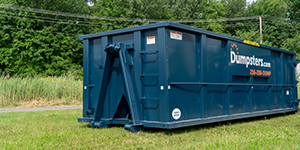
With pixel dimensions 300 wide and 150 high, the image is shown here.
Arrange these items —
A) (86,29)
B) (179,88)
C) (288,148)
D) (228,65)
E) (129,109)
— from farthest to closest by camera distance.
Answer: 1. (86,29)
2. (228,65)
3. (129,109)
4. (179,88)
5. (288,148)

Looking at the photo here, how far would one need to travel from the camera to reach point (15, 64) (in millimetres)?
31812

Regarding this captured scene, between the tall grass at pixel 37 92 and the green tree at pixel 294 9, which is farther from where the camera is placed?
the green tree at pixel 294 9

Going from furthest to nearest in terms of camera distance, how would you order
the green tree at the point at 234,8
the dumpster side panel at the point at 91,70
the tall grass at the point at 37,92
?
the green tree at the point at 234,8 → the tall grass at the point at 37,92 → the dumpster side panel at the point at 91,70

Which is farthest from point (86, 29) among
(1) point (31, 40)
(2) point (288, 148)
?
(2) point (288, 148)

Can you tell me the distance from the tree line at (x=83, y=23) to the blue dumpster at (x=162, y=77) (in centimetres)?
2309

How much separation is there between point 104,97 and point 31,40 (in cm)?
2711

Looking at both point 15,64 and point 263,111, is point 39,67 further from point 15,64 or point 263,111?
point 263,111

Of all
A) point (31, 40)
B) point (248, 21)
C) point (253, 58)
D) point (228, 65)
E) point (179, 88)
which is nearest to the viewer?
point (179, 88)

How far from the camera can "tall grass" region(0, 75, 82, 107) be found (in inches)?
603

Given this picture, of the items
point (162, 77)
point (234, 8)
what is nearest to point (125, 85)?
point (162, 77)

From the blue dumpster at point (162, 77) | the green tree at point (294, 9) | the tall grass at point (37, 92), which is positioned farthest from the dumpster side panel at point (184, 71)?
the green tree at point (294, 9)

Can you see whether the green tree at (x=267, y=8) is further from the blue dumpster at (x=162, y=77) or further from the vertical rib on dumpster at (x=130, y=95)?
the vertical rib on dumpster at (x=130, y=95)

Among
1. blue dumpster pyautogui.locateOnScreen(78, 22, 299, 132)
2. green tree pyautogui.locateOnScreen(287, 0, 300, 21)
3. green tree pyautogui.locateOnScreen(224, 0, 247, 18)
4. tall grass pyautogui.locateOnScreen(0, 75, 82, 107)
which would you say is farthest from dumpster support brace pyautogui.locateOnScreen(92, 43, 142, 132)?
green tree pyautogui.locateOnScreen(287, 0, 300, 21)

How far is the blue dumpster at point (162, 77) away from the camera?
6660 mm
